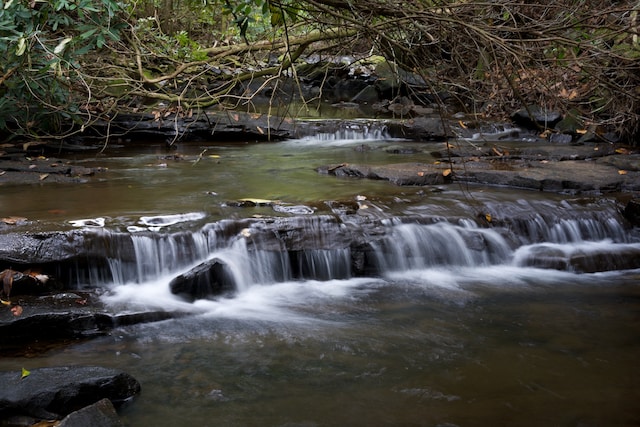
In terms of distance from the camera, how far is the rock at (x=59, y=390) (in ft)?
11.1

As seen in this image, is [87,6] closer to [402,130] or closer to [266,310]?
[266,310]

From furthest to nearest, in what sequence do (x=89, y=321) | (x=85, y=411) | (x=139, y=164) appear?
(x=139, y=164) → (x=89, y=321) → (x=85, y=411)

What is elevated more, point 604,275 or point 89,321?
point 89,321

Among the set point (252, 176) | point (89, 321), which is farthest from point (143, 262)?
point (252, 176)

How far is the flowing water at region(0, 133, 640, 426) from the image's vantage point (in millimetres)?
3701

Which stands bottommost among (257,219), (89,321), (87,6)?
(89,321)

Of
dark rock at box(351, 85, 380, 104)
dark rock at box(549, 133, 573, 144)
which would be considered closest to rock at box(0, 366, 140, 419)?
dark rock at box(549, 133, 573, 144)

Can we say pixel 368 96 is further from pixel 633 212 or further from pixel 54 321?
pixel 54 321

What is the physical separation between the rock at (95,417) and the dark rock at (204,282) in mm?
2036

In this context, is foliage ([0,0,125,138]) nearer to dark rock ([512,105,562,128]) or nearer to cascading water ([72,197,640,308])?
cascading water ([72,197,640,308])

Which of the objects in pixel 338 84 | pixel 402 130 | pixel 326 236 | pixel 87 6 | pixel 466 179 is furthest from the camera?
pixel 338 84

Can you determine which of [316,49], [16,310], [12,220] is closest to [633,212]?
[316,49]

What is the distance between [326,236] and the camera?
6.10 metres

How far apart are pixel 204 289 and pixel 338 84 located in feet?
49.5
